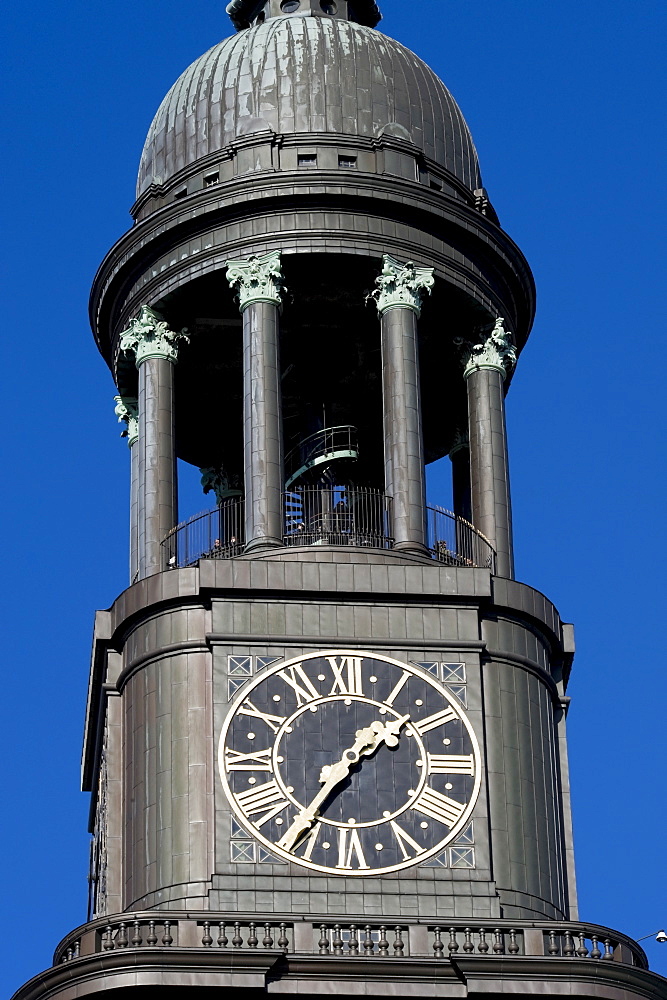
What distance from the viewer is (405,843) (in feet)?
194

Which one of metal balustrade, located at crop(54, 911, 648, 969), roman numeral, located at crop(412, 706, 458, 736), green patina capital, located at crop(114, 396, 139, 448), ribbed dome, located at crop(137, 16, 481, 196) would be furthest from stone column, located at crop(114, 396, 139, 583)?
metal balustrade, located at crop(54, 911, 648, 969)

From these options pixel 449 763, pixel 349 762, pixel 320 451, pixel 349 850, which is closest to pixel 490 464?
pixel 320 451

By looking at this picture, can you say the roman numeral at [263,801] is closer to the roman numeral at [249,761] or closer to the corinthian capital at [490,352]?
the roman numeral at [249,761]

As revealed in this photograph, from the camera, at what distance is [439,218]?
66375 millimetres

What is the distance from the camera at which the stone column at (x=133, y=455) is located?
6575 cm

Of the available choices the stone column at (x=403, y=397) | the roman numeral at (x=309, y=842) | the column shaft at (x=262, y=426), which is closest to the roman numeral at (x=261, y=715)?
the roman numeral at (x=309, y=842)

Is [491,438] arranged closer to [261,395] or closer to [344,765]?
[261,395]

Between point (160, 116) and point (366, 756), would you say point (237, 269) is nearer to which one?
point (160, 116)

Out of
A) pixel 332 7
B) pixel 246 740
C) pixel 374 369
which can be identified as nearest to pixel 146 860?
pixel 246 740

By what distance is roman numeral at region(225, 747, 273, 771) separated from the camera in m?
59.6

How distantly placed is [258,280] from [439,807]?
11.0 meters

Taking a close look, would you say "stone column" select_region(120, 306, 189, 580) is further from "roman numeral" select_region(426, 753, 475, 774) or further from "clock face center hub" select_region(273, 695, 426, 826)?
"roman numeral" select_region(426, 753, 475, 774)

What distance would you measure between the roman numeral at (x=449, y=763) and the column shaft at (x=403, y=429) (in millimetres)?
4245

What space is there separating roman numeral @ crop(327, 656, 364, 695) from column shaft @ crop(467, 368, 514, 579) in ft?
12.9
